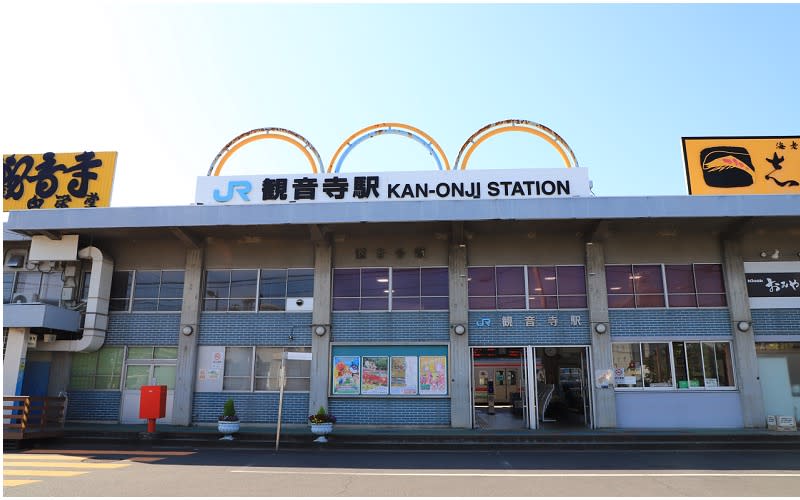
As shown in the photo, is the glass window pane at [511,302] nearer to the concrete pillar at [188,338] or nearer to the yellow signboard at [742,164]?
the yellow signboard at [742,164]

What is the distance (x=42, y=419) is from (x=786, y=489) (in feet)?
52.1

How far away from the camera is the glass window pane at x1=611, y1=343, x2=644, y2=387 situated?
52.0 feet

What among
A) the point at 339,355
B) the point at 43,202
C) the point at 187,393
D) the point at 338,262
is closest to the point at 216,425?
the point at 187,393

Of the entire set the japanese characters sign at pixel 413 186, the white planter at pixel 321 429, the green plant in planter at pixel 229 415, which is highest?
the japanese characters sign at pixel 413 186

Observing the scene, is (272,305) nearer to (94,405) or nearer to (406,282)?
(406,282)

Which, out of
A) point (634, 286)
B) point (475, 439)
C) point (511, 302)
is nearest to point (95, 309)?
point (475, 439)

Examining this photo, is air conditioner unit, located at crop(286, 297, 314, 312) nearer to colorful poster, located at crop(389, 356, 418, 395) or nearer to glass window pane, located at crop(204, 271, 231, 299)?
glass window pane, located at crop(204, 271, 231, 299)

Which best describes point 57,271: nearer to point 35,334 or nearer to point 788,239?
point 35,334

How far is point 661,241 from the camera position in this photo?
16766mm

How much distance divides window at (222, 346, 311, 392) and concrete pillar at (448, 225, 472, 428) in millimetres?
4253

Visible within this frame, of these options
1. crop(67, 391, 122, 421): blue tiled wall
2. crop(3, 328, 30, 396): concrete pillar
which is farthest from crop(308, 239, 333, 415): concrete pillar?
crop(3, 328, 30, 396): concrete pillar

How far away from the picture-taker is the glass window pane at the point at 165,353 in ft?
55.9

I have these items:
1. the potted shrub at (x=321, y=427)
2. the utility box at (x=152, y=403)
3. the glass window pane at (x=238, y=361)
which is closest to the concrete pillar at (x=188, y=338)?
the glass window pane at (x=238, y=361)

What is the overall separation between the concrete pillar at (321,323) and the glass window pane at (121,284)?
6.01 m
